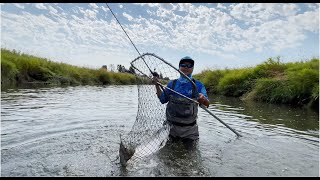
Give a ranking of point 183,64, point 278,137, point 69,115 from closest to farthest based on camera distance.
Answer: point 183,64 → point 278,137 → point 69,115

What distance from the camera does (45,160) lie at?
13.9ft

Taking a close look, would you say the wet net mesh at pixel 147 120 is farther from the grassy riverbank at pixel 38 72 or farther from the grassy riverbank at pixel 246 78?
the grassy riverbank at pixel 38 72

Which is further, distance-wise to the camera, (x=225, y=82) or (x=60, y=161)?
(x=225, y=82)

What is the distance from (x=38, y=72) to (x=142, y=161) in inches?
758

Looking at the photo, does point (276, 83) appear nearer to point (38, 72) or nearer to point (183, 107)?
point (183, 107)

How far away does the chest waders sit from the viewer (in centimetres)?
547

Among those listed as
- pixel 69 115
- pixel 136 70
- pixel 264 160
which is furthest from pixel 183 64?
pixel 69 115

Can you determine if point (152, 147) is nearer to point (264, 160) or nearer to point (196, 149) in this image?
point (196, 149)

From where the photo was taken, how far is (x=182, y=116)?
553cm

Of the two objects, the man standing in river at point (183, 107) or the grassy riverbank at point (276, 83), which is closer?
the man standing in river at point (183, 107)

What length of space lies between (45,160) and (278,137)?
184 inches

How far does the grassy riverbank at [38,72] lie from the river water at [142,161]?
33.3ft

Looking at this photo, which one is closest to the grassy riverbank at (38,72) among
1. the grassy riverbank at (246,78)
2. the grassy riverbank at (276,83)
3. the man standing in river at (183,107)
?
the grassy riverbank at (246,78)

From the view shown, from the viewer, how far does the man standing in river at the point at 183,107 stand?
5488mm
